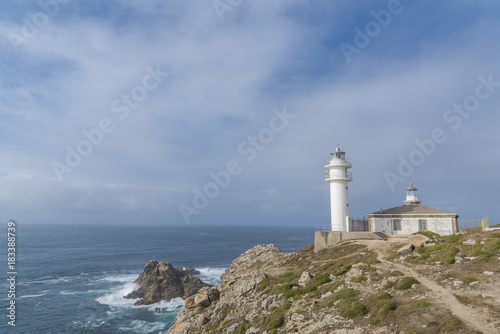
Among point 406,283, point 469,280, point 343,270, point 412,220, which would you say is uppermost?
point 412,220

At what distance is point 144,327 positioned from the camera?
139 feet

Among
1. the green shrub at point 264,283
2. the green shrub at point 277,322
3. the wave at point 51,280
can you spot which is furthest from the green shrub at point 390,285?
the wave at point 51,280

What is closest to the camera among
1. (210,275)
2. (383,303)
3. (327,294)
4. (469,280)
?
(383,303)

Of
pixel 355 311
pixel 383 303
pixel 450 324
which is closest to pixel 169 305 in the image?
pixel 355 311

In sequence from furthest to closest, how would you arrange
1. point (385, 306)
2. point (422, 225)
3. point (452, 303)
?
point (422, 225), point (385, 306), point (452, 303)

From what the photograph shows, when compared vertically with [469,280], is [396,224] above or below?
above

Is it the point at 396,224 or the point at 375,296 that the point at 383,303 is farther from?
the point at 396,224

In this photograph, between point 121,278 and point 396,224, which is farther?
point 121,278

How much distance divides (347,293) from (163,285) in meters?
45.4

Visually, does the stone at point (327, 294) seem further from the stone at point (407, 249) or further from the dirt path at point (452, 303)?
the stone at point (407, 249)

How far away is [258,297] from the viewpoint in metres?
24.9

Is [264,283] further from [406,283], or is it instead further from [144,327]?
[144,327]

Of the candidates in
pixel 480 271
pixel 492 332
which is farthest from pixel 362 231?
pixel 492 332

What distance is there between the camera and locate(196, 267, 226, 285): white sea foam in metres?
64.3
